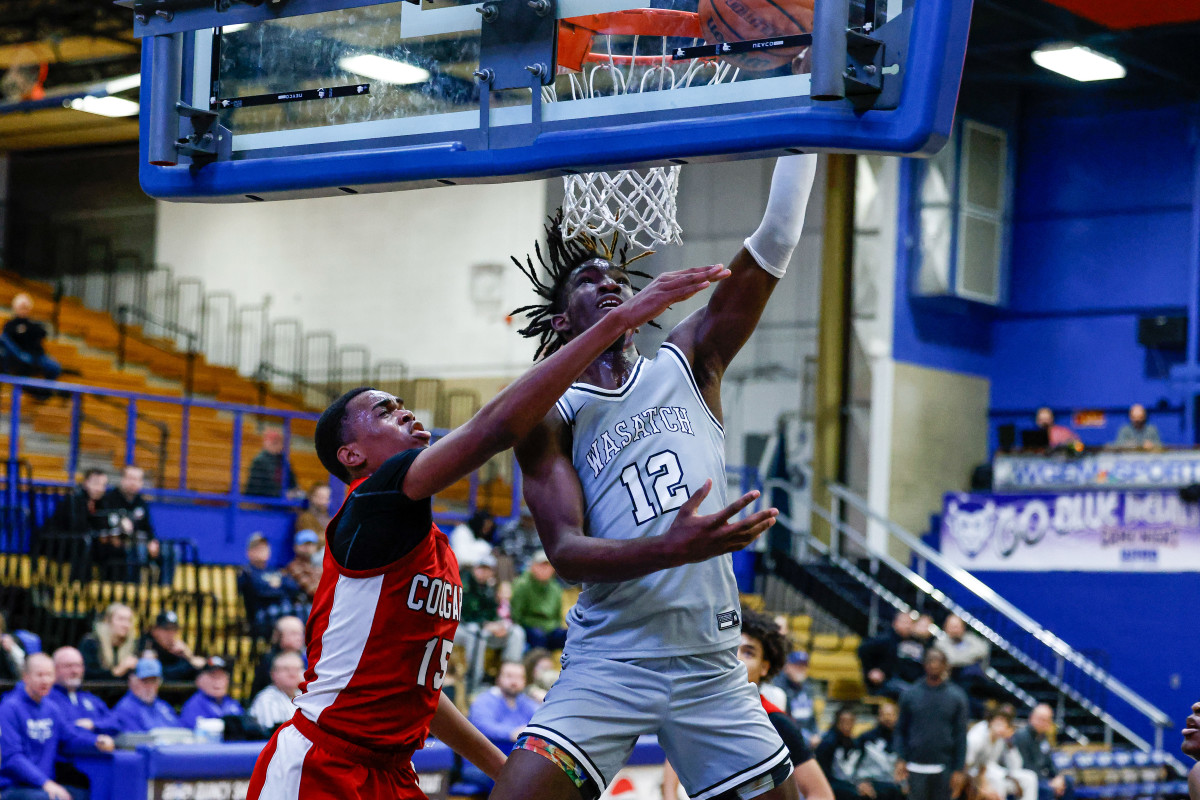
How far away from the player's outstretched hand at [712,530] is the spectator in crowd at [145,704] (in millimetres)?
6427

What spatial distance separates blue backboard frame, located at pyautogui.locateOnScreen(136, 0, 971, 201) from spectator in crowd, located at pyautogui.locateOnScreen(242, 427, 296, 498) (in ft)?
38.1

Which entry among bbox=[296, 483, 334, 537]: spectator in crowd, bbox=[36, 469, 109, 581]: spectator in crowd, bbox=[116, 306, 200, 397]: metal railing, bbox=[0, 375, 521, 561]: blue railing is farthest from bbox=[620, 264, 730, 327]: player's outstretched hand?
bbox=[116, 306, 200, 397]: metal railing

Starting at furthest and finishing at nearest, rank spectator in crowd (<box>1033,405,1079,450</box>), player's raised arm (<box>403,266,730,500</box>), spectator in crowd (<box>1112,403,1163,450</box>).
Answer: spectator in crowd (<box>1033,405,1079,450</box>)
spectator in crowd (<box>1112,403,1163,450</box>)
player's raised arm (<box>403,266,730,500</box>)

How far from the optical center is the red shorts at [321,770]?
12.4 ft

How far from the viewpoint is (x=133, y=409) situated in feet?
48.3

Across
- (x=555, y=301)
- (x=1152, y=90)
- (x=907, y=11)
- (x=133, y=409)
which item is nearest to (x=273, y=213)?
(x=133, y=409)

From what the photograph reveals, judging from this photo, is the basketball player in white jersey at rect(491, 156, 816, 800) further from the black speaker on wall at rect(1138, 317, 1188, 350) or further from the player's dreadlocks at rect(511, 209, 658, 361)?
the black speaker on wall at rect(1138, 317, 1188, 350)

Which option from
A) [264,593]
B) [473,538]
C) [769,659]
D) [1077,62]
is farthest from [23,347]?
[1077,62]

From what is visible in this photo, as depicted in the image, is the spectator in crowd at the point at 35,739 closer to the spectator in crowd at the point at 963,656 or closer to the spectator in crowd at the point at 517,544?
the spectator in crowd at the point at 517,544

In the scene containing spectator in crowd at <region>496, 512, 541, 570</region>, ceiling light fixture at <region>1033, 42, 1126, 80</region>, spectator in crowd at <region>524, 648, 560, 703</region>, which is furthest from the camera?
Answer: ceiling light fixture at <region>1033, 42, 1126, 80</region>

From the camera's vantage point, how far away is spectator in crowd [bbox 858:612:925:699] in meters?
14.2

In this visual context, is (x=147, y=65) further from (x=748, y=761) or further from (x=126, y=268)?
(x=126, y=268)

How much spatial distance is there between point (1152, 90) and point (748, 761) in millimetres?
16860

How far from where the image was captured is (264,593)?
12.2 meters
